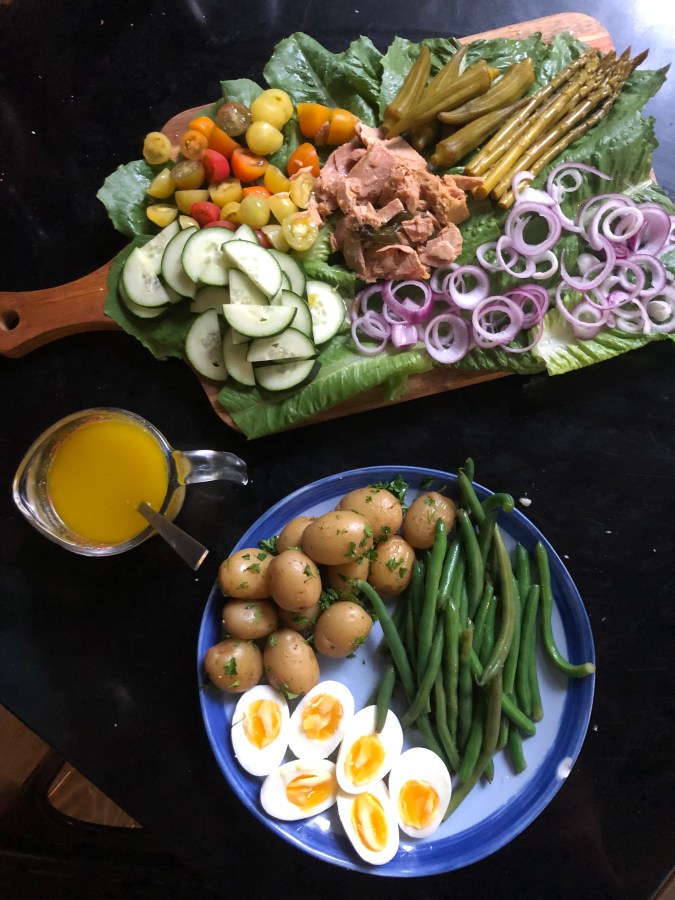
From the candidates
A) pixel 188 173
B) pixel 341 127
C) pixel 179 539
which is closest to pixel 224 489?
pixel 179 539

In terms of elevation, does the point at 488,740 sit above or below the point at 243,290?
below

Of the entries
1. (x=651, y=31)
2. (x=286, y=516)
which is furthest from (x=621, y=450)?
(x=651, y=31)

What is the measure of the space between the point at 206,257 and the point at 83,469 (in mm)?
800

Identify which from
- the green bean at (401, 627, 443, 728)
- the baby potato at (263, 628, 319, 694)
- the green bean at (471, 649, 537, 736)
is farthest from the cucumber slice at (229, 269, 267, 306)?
the green bean at (471, 649, 537, 736)

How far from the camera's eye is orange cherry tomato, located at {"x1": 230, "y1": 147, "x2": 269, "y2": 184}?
2.23 meters

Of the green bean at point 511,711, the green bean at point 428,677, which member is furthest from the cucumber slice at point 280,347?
the green bean at point 511,711

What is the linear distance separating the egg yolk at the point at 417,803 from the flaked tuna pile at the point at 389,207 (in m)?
1.63

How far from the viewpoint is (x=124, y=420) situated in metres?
2.07

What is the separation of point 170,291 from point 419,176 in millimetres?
931

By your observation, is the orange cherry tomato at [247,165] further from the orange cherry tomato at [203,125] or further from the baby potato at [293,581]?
the baby potato at [293,581]

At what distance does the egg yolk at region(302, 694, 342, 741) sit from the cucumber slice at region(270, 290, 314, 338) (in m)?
1.15

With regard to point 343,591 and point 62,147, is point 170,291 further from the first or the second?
point 343,591

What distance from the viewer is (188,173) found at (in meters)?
2.22

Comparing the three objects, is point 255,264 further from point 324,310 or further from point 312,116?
point 312,116
